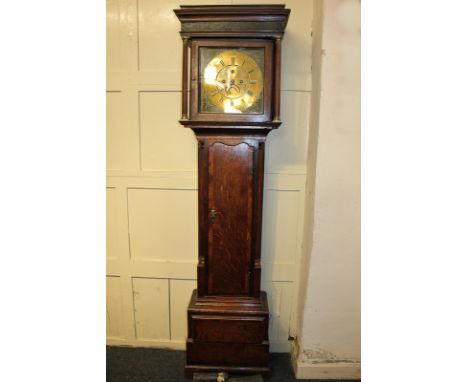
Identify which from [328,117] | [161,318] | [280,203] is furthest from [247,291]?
[328,117]

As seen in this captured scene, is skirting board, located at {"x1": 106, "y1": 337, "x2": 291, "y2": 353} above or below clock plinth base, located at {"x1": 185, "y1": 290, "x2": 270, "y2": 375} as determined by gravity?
below

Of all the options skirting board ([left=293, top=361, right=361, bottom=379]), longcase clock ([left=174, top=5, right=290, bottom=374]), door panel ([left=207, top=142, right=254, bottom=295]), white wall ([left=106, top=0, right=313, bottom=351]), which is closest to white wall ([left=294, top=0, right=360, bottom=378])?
skirting board ([left=293, top=361, right=361, bottom=379])

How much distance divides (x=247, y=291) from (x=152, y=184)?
1.00 metres

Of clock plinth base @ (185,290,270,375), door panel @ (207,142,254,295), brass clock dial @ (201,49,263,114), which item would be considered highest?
brass clock dial @ (201,49,263,114)

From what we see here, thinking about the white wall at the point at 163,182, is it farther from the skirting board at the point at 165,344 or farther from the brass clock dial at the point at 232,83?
the brass clock dial at the point at 232,83

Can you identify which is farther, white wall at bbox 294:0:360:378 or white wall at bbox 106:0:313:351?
white wall at bbox 106:0:313:351

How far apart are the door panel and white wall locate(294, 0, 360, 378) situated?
46 centimetres

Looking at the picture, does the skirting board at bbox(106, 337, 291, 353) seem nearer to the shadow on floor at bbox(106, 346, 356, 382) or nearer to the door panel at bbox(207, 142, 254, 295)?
the shadow on floor at bbox(106, 346, 356, 382)

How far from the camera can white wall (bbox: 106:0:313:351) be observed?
6.27 ft

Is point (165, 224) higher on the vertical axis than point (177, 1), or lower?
lower

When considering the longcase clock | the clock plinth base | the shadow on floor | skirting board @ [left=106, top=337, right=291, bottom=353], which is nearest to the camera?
the longcase clock

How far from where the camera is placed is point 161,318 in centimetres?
221

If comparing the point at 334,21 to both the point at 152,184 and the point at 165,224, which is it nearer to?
the point at 152,184

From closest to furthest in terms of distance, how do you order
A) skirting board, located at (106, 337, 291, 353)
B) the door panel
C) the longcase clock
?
the longcase clock, the door panel, skirting board, located at (106, 337, 291, 353)
